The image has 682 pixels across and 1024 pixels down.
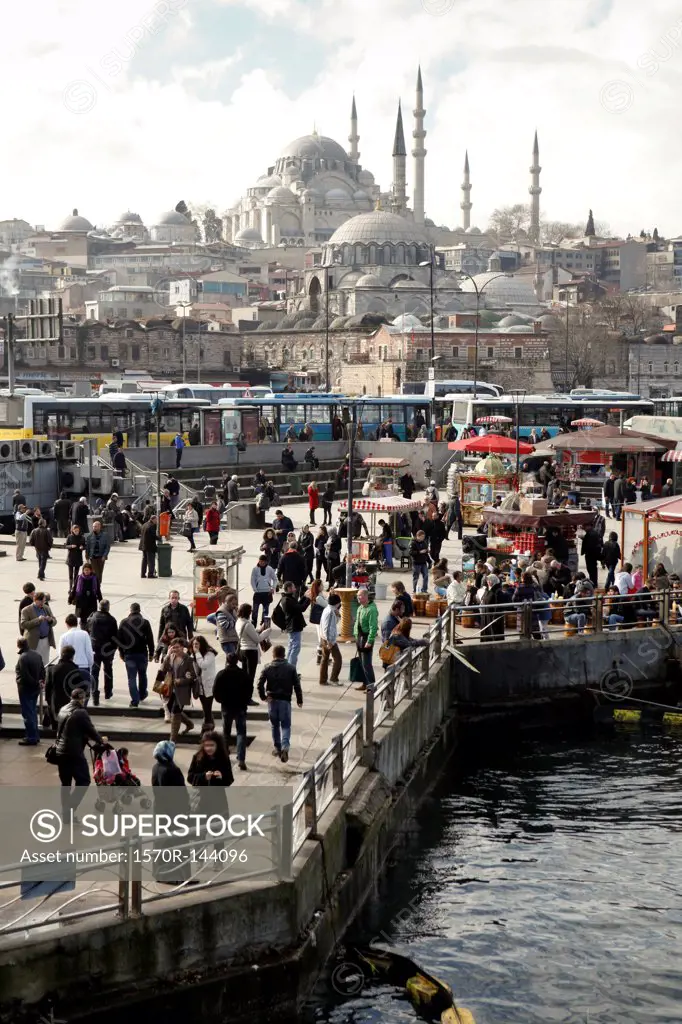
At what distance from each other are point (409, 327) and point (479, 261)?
2496 inches

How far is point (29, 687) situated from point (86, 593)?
3.14m

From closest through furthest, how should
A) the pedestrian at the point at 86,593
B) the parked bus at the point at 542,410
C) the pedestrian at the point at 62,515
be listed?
the pedestrian at the point at 86,593 → the pedestrian at the point at 62,515 → the parked bus at the point at 542,410

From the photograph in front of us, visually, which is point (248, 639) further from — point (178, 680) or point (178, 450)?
point (178, 450)

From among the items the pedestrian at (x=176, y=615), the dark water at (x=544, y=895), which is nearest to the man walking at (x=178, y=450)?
the dark water at (x=544, y=895)

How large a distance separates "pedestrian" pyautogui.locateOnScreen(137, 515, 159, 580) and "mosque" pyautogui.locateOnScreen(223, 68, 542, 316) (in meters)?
62.0

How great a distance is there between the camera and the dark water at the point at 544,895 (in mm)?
9500

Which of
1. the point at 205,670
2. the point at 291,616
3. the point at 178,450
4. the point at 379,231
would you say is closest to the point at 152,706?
the point at 205,670

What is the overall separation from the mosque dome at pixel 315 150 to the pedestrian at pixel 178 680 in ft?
516

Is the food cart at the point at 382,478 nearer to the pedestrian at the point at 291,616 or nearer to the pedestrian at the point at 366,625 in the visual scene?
the pedestrian at the point at 291,616

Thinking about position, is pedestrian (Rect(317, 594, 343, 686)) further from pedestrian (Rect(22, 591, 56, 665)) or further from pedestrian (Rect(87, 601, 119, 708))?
pedestrian (Rect(22, 591, 56, 665))

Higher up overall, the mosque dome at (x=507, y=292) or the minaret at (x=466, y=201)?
the minaret at (x=466, y=201)

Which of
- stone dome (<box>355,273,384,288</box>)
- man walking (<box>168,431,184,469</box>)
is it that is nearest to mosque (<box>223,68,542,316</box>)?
stone dome (<box>355,273,384,288</box>)

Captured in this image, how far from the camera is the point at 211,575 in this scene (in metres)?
16.8

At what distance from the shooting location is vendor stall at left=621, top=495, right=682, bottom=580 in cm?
1891
